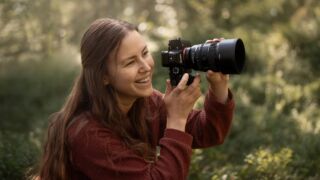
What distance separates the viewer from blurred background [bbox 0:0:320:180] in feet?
14.6

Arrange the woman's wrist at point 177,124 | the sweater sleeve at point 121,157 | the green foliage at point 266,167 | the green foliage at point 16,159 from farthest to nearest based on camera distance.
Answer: the green foliage at point 266,167
the green foliage at point 16,159
the woman's wrist at point 177,124
the sweater sleeve at point 121,157

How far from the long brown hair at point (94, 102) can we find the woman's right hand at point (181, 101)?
243mm

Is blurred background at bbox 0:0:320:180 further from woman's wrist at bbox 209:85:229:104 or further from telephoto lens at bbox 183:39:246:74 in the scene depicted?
telephoto lens at bbox 183:39:246:74

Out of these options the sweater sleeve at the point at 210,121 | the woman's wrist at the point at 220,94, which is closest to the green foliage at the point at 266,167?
the sweater sleeve at the point at 210,121

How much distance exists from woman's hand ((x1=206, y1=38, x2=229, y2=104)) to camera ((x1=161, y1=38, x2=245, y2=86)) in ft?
0.20

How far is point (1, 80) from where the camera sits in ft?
31.2

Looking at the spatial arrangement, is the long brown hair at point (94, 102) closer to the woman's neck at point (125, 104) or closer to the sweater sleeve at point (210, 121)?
the woman's neck at point (125, 104)

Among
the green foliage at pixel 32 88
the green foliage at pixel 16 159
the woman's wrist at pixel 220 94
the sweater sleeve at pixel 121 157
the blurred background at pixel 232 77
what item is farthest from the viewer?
the green foliage at pixel 32 88

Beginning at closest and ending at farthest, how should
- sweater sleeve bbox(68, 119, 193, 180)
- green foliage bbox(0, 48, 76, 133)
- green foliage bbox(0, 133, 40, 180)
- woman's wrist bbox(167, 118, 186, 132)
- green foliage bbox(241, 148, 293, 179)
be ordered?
1. sweater sleeve bbox(68, 119, 193, 180)
2. woman's wrist bbox(167, 118, 186, 132)
3. green foliage bbox(0, 133, 40, 180)
4. green foliage bbox(241, 148, 293, 179)
5. green foliage bbox(0, 48, 76, 133)

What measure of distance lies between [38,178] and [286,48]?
6.82 meters

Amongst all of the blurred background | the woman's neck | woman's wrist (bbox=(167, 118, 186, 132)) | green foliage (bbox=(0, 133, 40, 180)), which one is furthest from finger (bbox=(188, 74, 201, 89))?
green foliage (bbox=(0, 133, 40, 180))

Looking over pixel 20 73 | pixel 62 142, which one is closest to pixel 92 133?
pixel 62 142

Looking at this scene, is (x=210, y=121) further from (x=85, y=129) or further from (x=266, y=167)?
(x=266, y=167)

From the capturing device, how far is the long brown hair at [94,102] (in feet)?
8.30
